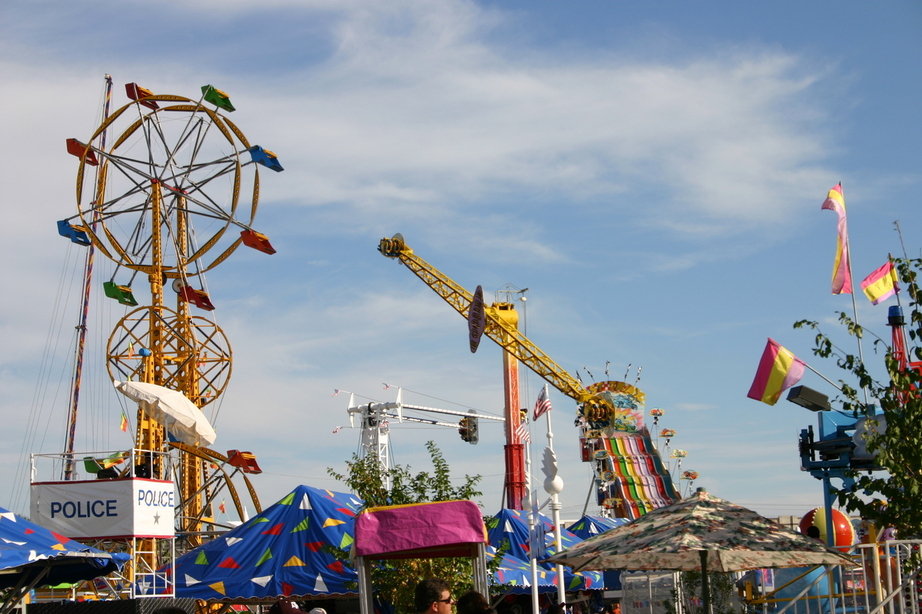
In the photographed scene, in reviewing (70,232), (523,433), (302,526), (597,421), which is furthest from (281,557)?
(597,421)

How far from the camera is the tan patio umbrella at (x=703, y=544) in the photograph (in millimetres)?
9758

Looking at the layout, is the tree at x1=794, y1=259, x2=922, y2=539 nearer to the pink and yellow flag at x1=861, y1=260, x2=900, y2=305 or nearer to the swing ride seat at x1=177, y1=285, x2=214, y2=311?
the pink and yellow flag at x1=861, y1=260, x2=900, y2=305

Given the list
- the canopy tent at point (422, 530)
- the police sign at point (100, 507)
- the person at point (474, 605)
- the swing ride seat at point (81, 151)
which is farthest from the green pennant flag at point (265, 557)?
the swing ride seat at point (81, 151)

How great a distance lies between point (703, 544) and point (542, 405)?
8882mm

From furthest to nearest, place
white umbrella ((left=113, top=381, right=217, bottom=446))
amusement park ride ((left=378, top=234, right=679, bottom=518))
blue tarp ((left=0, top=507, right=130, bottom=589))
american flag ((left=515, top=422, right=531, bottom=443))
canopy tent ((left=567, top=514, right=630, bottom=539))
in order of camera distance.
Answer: amusement park ride ((left=378, top=234, right=679, bottom=518)) → american flag ((left=515, top=422, right=531, bottom=443)) → canopy tent ((left=567, top=514, right=630, bottom=539)) → white umbrella ((left=113, top=381, right=217, bottom=446)) → blue tarp ((left=0, top=507, right=130, bottom=589))

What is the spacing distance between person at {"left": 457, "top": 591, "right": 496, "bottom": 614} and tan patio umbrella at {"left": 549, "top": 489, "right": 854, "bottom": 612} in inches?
170

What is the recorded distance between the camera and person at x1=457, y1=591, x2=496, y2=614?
5.71 meters

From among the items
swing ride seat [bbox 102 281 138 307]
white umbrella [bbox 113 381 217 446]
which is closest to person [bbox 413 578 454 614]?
white umbrella [bbox 113 381 217 446]

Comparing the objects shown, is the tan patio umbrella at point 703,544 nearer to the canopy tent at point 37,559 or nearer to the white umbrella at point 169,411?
the canopy tent at point 37,559

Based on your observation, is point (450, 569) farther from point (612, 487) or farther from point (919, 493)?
point (612, 487)

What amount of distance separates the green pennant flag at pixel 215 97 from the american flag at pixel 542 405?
1591 centimetres

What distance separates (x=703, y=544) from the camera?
31.8 ft

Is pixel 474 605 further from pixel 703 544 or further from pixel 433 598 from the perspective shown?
pixel 703 544

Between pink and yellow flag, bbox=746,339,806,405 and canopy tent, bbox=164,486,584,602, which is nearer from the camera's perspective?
canopy tent, bbox=164,486,584,602
